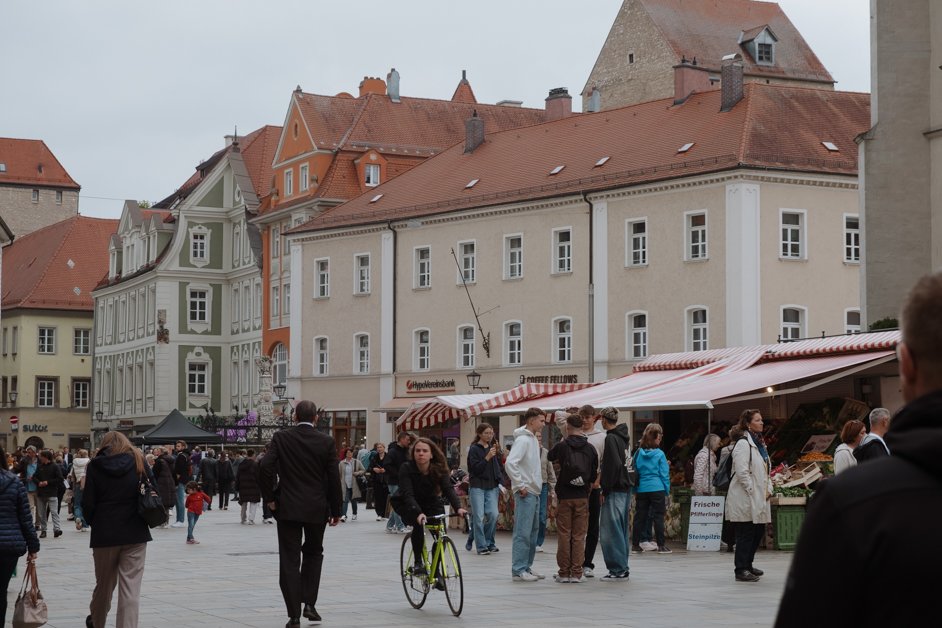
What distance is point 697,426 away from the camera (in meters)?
30.7

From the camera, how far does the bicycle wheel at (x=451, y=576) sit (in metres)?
13.8

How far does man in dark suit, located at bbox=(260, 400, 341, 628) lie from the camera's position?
12570 mm

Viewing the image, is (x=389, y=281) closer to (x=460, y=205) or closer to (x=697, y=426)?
(x=460, y=205)

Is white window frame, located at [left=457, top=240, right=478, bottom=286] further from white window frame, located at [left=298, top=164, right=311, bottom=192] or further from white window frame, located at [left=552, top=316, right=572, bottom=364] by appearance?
white window frame, located at [left=298, top=164, right=311, bottom=192]

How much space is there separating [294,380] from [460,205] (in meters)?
11.7

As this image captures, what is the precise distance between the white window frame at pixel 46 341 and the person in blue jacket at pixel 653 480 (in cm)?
7919

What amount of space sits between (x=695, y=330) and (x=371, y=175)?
22103 mm

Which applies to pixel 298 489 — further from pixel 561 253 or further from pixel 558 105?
pixel 558 105

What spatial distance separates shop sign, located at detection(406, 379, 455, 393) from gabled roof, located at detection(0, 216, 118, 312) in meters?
42.6

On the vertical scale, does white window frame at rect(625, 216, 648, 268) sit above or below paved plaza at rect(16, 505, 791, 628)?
above

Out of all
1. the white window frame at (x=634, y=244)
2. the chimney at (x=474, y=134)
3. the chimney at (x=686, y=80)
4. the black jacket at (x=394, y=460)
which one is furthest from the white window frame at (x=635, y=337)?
the black jacket at (x=394, y=460)

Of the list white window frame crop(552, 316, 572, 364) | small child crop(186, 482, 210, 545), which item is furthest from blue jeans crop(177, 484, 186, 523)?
white window frame crop(552, 316, 572, 364)

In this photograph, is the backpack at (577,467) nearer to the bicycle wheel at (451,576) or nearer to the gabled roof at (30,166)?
the bicycle wheel at (451,576)

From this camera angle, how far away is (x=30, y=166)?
120 meters
